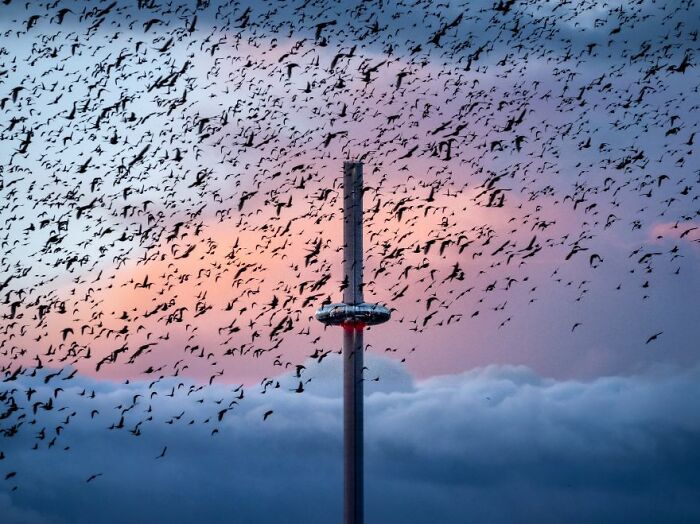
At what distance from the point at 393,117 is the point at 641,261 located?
14.5 m

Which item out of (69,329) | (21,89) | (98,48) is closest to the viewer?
(98,48)

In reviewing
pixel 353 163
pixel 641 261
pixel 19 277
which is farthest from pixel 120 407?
pixel 353 163

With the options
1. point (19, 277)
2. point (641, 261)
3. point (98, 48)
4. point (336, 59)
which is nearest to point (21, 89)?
point (98, 48)

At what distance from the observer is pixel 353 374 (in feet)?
439

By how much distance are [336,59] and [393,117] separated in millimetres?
3373

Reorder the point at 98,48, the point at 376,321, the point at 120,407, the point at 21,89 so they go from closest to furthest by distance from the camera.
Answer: the point at 98,48
the point at 21,89
the point at 120,407
the point at 376,321

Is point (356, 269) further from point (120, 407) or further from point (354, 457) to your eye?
point (120, 407)

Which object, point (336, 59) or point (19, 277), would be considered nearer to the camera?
point (336, 59)

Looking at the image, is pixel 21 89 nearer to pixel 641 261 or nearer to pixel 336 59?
pixel 336 59

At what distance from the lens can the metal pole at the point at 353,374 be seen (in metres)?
130

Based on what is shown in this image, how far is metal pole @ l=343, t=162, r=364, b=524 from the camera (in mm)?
129750

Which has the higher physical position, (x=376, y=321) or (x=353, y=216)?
(x=353, y=216)

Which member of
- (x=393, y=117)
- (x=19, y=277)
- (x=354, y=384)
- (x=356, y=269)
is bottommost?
(x=19, y=277)

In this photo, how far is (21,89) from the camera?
45062 millimetres
